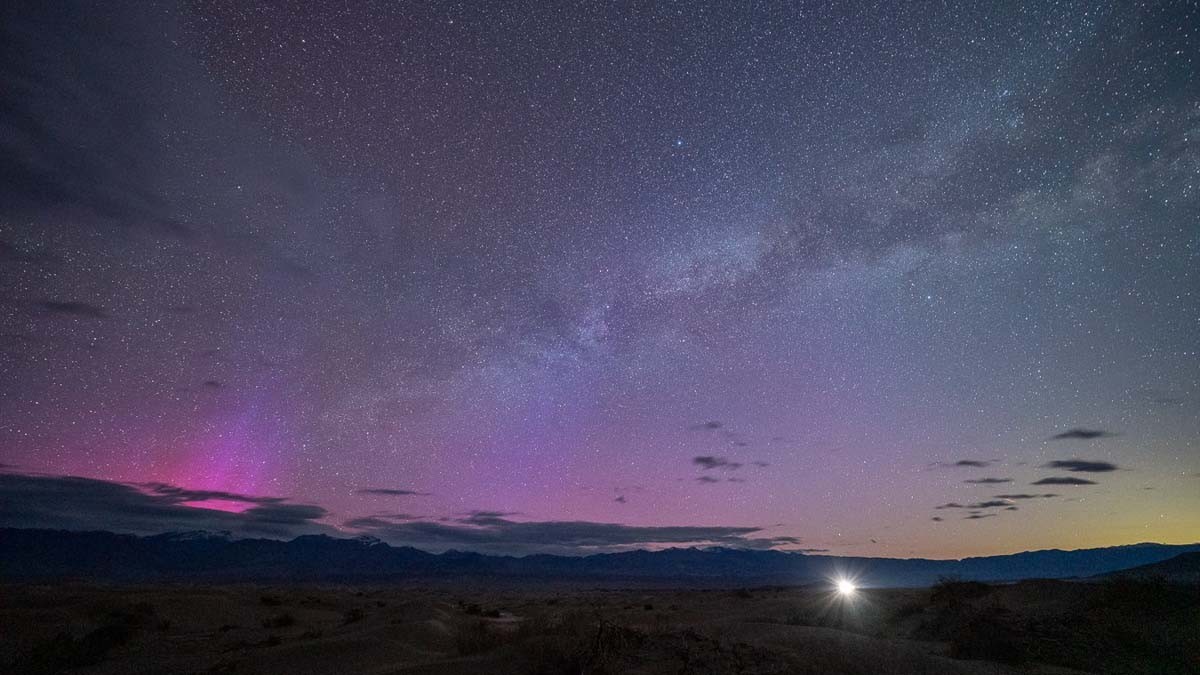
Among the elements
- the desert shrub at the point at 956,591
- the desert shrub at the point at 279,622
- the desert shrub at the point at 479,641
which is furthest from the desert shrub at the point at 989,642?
the desert shrub at the point at 279,622

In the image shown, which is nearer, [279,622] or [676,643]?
[676,643]

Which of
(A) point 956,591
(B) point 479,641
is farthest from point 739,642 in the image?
(A) point 956,591

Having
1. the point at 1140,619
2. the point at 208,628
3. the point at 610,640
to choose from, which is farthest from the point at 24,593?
the point at 1140,619

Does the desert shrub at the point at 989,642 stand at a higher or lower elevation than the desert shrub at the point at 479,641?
higher

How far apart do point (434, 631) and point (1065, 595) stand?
70.1ft

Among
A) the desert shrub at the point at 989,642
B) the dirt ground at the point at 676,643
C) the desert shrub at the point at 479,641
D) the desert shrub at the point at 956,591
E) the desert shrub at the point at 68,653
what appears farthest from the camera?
the desert shrub at the point at 956,591

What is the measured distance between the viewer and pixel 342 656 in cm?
1534

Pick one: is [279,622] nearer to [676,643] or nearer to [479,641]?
[479,641]

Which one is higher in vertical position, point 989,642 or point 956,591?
point 956,591

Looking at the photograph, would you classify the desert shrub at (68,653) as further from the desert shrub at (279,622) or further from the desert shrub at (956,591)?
the desert shrub at (956,591)

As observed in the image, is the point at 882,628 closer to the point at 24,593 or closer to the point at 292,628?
the point at 292,628

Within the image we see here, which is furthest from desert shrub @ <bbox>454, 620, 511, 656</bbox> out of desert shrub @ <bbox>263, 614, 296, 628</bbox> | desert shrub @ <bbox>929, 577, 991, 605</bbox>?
desert shrub @ <bbox>929, 577, 991, 605</bbox>

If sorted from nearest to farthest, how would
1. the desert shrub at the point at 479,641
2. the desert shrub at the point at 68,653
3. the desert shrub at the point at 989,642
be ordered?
the desert shrub at the point at 989,642, the desert shrub at the point at 479,641, the desert shrub at the point at 68,653

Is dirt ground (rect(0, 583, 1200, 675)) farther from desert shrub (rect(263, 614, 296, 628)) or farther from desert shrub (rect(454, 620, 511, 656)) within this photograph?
desert shrub (rect(263, 614, 296, 628))
